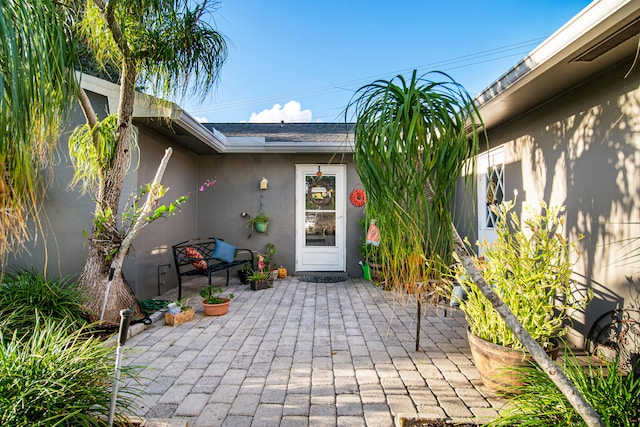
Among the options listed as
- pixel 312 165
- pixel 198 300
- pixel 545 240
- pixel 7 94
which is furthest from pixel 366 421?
pixel 312 165

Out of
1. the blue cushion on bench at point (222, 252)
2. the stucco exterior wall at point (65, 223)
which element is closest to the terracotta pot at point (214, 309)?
the blue cushion on bench at point (222, 252)

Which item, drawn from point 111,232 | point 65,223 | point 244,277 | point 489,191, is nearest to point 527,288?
point 489,191

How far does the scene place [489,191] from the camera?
15.5ft

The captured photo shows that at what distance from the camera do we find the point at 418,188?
1.31m

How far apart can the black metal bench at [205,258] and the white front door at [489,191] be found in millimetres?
3866

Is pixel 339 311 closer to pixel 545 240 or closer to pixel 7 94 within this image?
pixel 545 240

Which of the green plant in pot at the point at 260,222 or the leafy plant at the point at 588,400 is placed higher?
the green plant in pot at the point at 260,222

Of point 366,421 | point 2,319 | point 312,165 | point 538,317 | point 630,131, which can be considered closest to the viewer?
point 366,421

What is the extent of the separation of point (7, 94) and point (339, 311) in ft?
12.8

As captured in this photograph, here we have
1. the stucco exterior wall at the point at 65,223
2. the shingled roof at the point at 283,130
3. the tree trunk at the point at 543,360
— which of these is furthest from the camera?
the shingled roof at the point at 283,130

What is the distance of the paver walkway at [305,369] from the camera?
209cm

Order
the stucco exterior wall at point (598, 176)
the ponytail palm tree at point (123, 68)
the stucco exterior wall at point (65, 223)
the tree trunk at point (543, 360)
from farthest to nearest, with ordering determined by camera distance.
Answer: the stucco exterior wall at point (65, 223) < the ponytail palm tree at point (123, 68) < the stucco exterior wall at point (598, 176) < the tree trunk at point (543, 360)

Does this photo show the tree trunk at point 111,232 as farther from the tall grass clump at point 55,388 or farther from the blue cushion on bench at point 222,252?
the blue cushion on bench at point 222,252

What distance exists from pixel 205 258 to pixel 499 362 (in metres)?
4.83
